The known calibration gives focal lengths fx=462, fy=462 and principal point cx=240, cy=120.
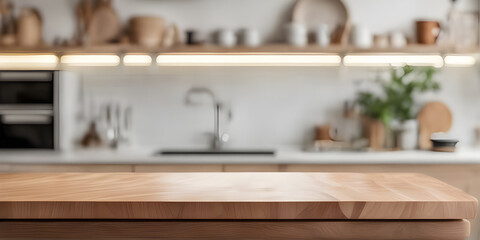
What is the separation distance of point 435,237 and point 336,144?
7.78ft

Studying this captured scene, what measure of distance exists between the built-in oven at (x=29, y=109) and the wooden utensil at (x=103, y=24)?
Result: 20.6 inches

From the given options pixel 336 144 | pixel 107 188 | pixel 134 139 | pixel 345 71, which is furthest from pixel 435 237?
pixel 134 139

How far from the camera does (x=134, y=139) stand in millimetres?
3559

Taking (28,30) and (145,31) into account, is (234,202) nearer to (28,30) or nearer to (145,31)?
(145,31)

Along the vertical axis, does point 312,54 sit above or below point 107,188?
above

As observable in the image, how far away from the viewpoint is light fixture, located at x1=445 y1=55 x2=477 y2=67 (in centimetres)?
343

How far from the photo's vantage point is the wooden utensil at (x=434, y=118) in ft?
11.3

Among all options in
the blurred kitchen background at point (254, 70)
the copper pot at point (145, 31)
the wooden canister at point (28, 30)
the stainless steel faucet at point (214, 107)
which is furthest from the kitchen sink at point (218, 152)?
the wooden canister at point (28, 30)

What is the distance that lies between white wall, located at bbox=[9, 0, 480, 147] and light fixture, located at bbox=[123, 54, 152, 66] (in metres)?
0.08

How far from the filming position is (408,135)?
3.32 metres

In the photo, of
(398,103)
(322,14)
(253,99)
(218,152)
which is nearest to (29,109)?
(218,152)

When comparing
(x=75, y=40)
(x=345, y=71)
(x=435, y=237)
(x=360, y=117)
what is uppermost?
(x=75, y=40)

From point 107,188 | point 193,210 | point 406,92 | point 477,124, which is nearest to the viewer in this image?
point 193,210

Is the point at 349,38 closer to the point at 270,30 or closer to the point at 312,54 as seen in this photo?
the point at 312,54
